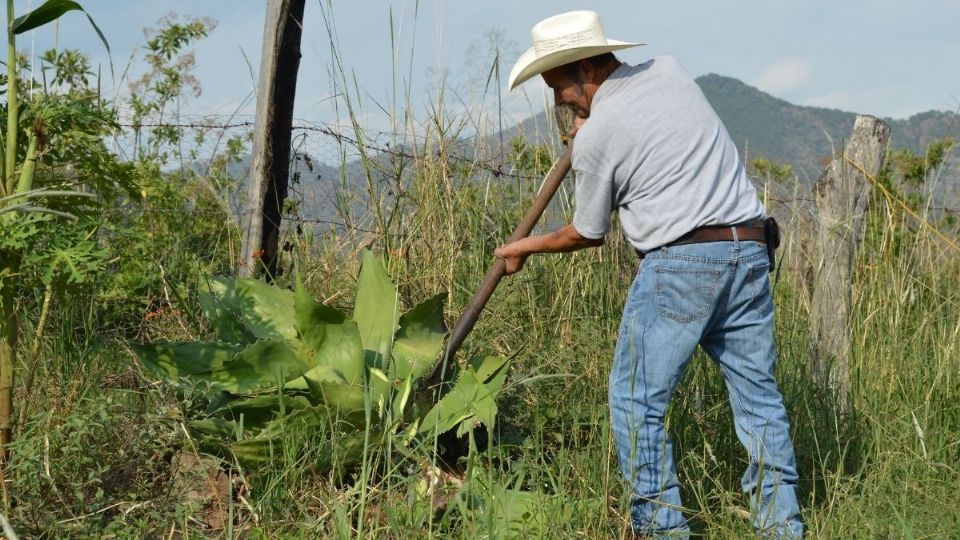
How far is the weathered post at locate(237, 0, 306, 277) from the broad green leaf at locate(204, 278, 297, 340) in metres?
0.72

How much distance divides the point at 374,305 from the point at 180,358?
728 mm

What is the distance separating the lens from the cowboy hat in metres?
3.59

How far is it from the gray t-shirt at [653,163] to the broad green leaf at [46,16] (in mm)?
1571

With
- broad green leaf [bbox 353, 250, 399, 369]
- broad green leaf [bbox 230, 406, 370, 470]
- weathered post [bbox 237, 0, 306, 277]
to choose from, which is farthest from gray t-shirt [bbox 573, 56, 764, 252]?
weathered post [bbox 237, 0, 306, 277]

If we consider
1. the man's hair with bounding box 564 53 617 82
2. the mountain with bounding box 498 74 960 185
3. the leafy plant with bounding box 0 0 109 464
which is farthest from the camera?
the mountain with bounding box 498 74 960 185

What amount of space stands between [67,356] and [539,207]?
194 centimetres

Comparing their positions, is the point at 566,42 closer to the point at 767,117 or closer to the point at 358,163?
the point at 358,163

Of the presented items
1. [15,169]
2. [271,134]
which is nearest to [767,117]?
[271,134]

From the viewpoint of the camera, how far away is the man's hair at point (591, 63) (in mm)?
3682

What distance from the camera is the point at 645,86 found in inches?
141

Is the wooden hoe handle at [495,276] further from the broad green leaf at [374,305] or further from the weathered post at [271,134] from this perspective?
the weathered post at [271,134]

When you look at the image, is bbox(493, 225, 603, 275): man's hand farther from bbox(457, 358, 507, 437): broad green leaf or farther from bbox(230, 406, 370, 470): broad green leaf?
bbox(230, 406, 370, 470): broad green leaf

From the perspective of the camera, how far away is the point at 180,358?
3871 millimetres

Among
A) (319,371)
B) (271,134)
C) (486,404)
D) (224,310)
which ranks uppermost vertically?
(271,134)
